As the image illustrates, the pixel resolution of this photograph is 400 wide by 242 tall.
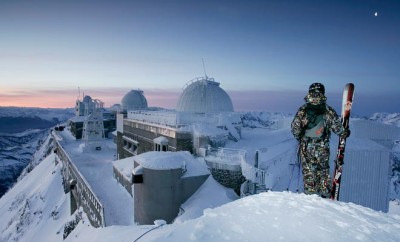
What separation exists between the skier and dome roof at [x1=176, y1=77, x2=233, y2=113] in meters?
22.0

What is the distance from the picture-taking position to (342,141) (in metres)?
5.57

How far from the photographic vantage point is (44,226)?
89.8 feet

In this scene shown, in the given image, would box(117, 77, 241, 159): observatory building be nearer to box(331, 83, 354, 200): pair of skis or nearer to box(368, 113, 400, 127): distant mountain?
box(331, 83, 354, 200): pair of skis

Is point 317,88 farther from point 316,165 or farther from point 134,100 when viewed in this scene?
point 134,100

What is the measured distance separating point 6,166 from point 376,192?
10928cm

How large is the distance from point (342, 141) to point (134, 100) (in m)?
50.7

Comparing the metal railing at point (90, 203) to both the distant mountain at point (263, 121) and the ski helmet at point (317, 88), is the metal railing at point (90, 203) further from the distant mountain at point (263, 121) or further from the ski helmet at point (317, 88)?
the distant mountain at point (263, 121)

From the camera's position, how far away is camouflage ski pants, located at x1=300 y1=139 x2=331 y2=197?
5477 mm

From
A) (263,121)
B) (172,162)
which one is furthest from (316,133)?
(263,121)

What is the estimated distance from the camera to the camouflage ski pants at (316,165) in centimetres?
548

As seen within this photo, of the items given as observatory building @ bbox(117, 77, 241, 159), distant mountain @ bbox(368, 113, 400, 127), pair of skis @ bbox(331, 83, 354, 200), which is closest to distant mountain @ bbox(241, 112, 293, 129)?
observatory building @ bbox(117, 77, 241, 159)

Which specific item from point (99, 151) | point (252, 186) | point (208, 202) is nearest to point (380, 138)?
point (252, 186)

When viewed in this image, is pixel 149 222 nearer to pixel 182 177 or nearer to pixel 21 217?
pixel 182 177

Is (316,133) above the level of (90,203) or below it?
above
